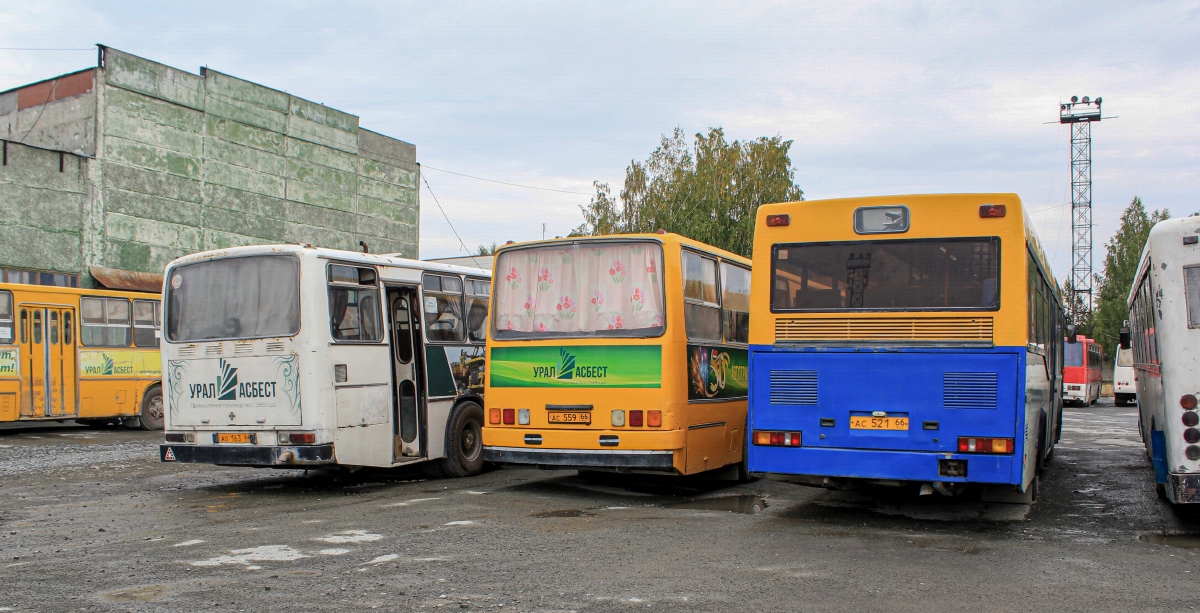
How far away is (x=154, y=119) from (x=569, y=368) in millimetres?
25797

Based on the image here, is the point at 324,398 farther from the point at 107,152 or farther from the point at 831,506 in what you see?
the point at 107,152

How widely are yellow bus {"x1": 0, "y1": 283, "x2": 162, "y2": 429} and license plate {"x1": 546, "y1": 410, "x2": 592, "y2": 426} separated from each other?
40.0ft

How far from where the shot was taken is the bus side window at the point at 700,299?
11086mm

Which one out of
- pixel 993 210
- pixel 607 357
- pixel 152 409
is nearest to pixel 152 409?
pixel 152 409

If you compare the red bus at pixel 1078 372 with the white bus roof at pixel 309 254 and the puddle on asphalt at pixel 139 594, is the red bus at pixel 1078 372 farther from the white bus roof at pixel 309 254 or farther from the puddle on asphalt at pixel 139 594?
the puddle on asphalt at pixel 139 594

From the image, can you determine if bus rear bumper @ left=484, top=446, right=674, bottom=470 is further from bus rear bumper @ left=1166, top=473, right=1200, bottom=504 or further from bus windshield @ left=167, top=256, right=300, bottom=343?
bus rear bumper @ left=1166, top=473, right=1200, bottom=504

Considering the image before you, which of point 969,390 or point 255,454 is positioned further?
point 255,454

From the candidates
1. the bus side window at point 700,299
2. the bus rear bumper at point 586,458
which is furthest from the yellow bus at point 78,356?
the bus side window at point 700,299

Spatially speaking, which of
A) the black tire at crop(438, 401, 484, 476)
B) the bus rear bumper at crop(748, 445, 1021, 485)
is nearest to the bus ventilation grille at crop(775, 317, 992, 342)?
the bus rear bumper at crop(748, 445, 1021, 485)

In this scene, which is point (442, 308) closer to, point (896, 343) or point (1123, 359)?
point (896, 343)

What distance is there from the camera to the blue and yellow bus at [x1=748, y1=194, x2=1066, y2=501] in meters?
8.61

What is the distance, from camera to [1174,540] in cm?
868

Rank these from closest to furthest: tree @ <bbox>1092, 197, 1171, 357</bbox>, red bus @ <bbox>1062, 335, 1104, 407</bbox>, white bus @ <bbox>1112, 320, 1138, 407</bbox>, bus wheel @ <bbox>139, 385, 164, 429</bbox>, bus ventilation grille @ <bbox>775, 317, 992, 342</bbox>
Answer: bus ventilation grille @ <bbox>775, 317, 992, 342</bbox>, bus wheel @ <bbox>139, 385, 164, 429</bbox>, red bus @ <bbox>1062, 335, 1104, 407</bbox>, white bus @ <bbox>1112, 320, 1138, 407</bbox>, tree @ <bbox>1092, 197, 1171, 357</bbox>

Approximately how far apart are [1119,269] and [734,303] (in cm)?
7316
